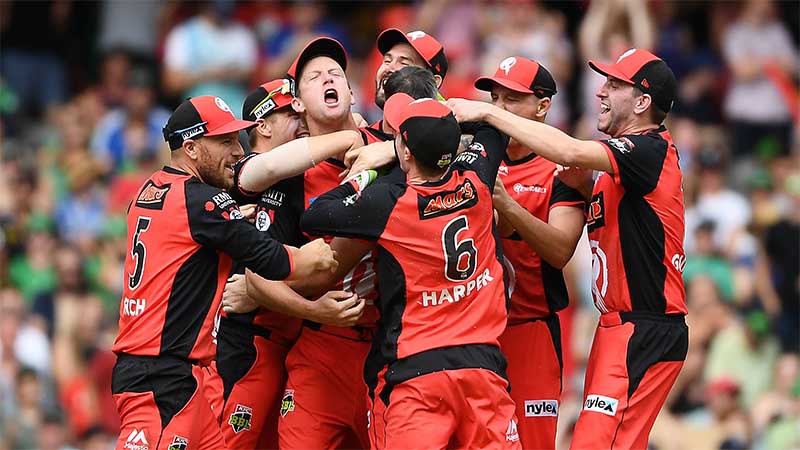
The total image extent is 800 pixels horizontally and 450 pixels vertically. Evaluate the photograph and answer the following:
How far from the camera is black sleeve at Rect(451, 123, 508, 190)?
910cm

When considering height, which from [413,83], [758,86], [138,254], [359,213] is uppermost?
[413,83]

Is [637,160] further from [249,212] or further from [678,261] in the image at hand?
[249,212]

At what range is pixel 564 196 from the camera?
32.8ft

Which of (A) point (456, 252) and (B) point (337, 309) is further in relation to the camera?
(B) point (337, 309)

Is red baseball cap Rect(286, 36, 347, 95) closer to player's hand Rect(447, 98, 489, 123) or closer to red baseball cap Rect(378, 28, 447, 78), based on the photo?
red baseball cap Rect(378, 28, 447, 78)

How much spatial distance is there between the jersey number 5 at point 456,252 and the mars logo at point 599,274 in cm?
113

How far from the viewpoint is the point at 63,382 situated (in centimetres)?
1598

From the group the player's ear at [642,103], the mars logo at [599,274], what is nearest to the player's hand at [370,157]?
the mars logo at [599,274]

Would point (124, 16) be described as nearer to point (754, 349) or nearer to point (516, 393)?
point (754, 349)

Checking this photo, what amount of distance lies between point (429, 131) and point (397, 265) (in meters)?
0.83

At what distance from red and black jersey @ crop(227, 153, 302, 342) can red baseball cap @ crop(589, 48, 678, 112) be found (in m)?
2.33

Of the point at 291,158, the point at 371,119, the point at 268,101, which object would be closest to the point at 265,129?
the point at 268,101

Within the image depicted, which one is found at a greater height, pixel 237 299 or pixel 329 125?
pixel 329 125

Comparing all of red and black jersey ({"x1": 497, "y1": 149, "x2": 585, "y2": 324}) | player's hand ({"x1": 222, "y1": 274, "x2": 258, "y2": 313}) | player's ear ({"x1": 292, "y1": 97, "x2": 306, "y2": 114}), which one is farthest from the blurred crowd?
player's ear ({"x1": 292, "y1": 97, "x2": 306, "y2": 114})
